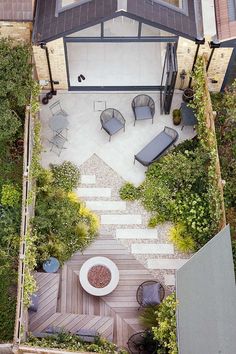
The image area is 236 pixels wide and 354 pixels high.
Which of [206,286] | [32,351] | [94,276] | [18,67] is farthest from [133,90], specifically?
[32,351]

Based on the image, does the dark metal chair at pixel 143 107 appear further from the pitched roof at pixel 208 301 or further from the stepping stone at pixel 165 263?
the pitched roof at pixel 208 301

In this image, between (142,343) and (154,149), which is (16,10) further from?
(142,343)

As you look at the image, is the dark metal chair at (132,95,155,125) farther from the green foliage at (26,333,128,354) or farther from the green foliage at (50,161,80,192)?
the green foliage at (26,333,128,354)

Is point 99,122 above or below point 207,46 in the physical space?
below

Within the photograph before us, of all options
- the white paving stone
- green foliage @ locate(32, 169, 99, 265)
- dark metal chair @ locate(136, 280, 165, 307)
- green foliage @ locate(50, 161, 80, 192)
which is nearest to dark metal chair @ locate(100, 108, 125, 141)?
green foliage @ locate(50, 161, 80, 192)

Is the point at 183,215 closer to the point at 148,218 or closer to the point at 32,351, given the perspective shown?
the point at 148,218

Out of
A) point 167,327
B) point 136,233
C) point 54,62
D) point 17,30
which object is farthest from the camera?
point 54,62

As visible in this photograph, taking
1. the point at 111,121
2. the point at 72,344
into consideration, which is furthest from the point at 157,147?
the point at 72,344
